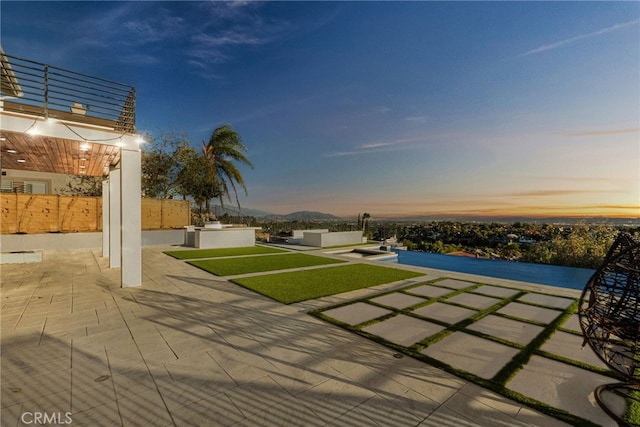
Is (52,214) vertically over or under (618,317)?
over

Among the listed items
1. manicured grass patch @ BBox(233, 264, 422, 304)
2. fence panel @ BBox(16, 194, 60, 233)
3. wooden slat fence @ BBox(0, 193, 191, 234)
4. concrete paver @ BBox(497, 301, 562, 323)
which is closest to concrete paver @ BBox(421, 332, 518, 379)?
concrete paver @ BBox(497, 301, 562, 323)

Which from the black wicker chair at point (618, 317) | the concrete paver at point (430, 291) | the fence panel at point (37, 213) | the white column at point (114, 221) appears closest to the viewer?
the black wicker chair at point (618, 317)

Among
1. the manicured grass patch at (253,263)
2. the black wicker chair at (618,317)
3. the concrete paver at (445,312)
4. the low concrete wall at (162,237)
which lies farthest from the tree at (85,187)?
the black wicker chair at (618,317)

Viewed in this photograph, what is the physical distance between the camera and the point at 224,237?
13820mm

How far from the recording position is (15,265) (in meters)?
8.68

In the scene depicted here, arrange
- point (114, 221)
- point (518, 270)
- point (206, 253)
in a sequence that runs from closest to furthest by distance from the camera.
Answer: point (114, 221) → point (518, 270) → point (206, 253)

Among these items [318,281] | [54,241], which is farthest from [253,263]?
[54,241]

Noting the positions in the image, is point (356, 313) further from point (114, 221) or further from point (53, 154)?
point (53, 154)

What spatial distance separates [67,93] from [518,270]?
44.8 ft

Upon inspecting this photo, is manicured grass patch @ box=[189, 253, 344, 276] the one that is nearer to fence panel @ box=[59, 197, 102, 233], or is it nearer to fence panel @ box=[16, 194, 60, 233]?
fence panel @ box=[59, 197, 102, 233]

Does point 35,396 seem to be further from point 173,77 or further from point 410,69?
point 173,77

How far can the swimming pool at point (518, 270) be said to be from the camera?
307 inches

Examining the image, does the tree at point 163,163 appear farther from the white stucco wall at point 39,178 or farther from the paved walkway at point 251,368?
the paved walkway at point 251,368

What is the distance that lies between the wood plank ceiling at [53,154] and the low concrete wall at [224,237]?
4753 millimetres
